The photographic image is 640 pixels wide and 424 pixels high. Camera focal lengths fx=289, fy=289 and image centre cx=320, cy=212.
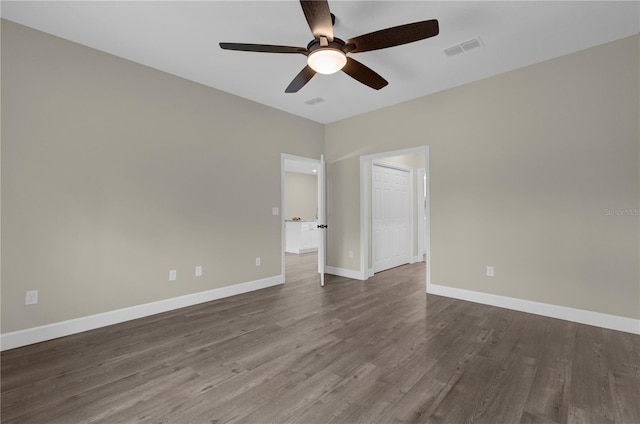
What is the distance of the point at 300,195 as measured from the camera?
1034 centimetres

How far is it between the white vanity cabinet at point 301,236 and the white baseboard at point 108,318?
4.02m

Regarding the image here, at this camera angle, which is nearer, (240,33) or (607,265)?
(240,33)

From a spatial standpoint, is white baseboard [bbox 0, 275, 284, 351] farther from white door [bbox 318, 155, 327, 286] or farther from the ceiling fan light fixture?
the ceiling fan light fixture

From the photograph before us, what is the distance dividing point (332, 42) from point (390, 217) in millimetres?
4279

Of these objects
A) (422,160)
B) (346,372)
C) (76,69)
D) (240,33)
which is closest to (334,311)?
(346,372)

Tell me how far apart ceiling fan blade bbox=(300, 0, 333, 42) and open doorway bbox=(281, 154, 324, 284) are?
116 inches

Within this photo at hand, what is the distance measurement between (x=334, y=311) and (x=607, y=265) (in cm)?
297

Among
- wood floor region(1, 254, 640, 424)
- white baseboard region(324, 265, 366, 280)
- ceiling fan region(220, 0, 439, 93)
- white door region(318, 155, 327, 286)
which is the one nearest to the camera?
wood floor region(1, 254, 640, 424)

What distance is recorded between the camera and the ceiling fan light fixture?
2.30 m

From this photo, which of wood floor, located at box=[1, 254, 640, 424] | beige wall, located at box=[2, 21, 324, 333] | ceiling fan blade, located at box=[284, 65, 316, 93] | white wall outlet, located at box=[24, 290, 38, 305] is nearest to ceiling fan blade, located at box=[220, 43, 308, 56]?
ceiling fan blade, located at box=[284, 65, 316, 93]

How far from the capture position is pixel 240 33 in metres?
2.82

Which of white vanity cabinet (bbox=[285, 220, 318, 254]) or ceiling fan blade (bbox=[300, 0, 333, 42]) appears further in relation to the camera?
white vanity cabinet (bbox=[285, 220, 318, 254])

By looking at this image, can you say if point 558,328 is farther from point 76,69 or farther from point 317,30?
point 76,69

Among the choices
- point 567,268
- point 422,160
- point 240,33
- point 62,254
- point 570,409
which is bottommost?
point 570,409
